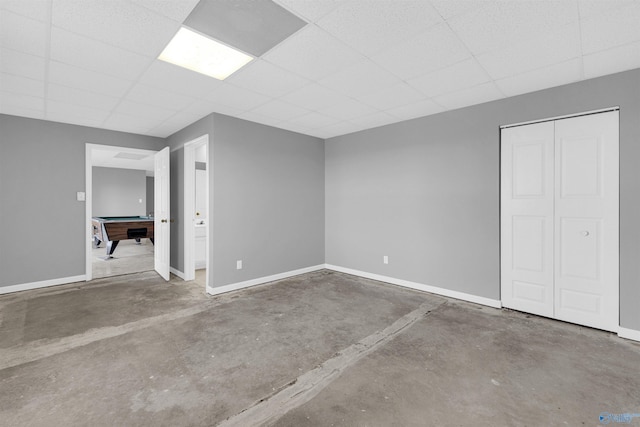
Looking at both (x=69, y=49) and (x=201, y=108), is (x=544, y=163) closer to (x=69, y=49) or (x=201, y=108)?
(x=201, y=108)

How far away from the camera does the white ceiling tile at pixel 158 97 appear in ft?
10.2

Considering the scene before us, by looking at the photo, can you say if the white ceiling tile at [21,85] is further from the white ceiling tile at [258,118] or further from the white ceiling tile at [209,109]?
the white ceiling tile at [258,118]

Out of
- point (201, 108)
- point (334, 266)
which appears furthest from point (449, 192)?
point (201, 108)

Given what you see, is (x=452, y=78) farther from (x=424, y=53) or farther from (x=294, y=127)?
(x=294, y=127)

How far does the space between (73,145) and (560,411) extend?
636 centimetres

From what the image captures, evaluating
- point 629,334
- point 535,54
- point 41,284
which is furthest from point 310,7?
point 41,284

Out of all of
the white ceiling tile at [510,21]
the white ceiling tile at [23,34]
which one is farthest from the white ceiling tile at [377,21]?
the white ceiling tile at [23,34]

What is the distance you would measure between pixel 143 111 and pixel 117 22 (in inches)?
81.5

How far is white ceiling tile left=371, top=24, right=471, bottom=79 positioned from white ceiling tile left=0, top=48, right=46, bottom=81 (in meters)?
2.93

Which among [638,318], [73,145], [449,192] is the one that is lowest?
[638,318]

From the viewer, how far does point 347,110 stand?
12.6 feet

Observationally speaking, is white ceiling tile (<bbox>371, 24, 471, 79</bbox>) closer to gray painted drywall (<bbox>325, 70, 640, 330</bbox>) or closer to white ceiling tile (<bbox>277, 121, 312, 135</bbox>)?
gray painted drywall (<bbox>325, 70, 640, 330</bbox>)

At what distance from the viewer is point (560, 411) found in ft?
5.70

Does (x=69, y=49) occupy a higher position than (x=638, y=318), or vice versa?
(x=69, y=49)
